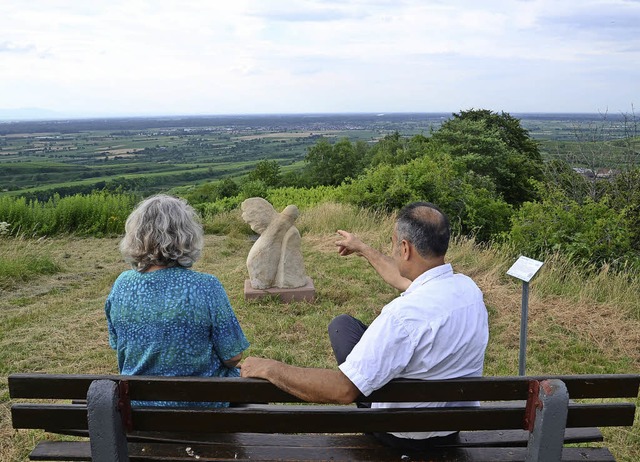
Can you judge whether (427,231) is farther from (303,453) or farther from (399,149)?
(399,149)

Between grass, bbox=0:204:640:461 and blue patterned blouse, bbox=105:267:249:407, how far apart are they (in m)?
1.73

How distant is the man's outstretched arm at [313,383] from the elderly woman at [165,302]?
0.56 m

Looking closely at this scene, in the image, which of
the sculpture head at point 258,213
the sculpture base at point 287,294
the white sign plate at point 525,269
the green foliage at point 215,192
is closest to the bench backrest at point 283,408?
the white sign plate at point 525,269

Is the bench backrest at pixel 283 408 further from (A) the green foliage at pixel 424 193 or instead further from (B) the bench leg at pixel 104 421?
(A) the green foliage at pixel 424 193

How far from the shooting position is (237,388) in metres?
2.10

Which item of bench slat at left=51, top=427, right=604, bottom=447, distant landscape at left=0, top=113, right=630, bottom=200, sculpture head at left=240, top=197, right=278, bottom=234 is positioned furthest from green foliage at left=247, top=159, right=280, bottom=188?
bench slat at left=51, top=427, right=604, bottom=447

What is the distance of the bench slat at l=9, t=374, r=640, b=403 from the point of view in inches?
82.6

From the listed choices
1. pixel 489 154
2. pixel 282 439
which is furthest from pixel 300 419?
pixel 489 154

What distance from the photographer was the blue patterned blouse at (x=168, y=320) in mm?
2500

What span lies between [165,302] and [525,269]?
2611mm

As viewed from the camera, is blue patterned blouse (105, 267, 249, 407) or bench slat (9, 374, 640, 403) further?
blue patterned blouse (105, 267, 249, 407)

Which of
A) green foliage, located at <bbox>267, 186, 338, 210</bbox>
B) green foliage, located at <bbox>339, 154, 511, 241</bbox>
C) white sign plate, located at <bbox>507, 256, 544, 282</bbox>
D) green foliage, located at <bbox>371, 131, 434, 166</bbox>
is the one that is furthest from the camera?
green foliage, located at <bbox>371, 131, 434, 166</bbox>

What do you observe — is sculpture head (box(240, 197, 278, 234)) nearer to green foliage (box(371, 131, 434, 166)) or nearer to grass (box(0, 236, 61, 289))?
grass (box(0, 236, 61, 289))

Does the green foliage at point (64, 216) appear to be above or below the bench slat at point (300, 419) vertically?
below
